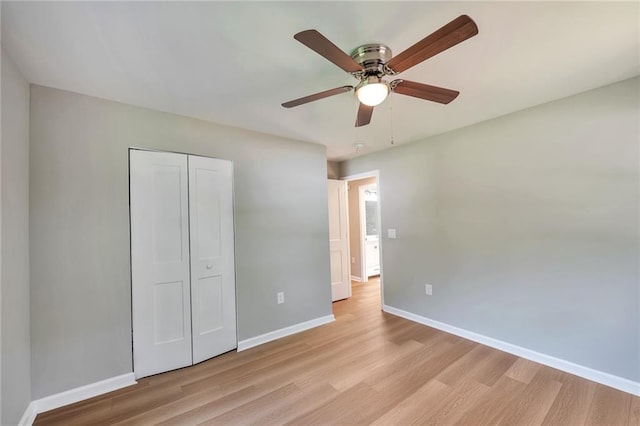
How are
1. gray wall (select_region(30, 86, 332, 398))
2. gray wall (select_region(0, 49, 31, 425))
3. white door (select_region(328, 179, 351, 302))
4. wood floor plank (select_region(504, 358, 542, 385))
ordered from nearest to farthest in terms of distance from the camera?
gray wall (select_region(0, 49, 31, 425)) < gray wall (select_region(30, 86, 332, 398)) < wood floor plank (select_region(504, 358, 542, 385)) < white door (select_region(328, 179, 351, 302))

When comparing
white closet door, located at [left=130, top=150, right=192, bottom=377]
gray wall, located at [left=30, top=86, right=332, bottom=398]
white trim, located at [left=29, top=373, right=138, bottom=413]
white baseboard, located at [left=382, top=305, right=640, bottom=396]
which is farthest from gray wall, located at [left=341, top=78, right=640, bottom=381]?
white trim, located at [left=29, top=373, right=138, bottom=413]

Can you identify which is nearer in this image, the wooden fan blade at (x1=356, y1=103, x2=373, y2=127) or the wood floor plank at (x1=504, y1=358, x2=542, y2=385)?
the wooden fan blade at (x1=356, y1=103, x2=373, y2=127)

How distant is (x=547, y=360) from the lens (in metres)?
2.31

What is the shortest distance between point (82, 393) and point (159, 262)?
1043 mm

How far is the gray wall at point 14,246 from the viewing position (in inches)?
57.9

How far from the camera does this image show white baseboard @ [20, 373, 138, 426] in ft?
5.74

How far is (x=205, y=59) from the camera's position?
1.60 metres

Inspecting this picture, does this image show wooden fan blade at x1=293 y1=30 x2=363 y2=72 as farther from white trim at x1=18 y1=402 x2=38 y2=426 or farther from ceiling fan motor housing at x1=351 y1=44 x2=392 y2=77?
white trim at x1=18 y1=402 x2=38 y2=426

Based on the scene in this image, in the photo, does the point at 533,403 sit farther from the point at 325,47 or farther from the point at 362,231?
the point at 362,231

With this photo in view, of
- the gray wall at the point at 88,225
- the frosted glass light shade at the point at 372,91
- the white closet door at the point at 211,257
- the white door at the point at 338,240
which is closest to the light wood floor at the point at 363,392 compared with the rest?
the white closet door at the point at 211,257

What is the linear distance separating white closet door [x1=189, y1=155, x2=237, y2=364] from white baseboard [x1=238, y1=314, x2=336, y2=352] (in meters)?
0.13

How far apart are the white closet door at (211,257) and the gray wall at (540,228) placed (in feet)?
7.48

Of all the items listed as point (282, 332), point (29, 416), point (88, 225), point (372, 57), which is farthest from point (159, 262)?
point (372, 57)

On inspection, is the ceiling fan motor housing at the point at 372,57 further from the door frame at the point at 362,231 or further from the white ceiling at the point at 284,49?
the door frame at the point at 362,231
